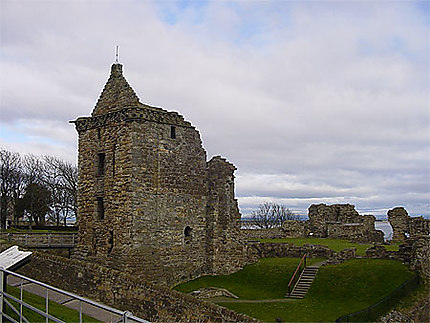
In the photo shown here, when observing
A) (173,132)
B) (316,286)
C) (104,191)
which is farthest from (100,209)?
(316,286)

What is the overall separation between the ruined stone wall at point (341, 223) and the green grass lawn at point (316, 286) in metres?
13.3

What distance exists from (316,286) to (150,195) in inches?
410

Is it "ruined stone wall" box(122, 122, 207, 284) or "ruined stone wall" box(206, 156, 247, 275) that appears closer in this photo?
"ruined stone wall" box(122, 122, 207, 284)

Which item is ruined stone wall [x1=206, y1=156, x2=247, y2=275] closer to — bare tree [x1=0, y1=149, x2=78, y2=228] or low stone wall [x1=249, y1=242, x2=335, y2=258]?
low stone wall [x1=249, y1=242, x2=335, y2=258]

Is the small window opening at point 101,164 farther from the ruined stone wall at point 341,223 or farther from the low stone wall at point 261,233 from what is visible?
the ruined stone wall at point 341,223

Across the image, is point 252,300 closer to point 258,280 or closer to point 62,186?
point 258,280

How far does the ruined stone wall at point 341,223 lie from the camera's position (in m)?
39.1

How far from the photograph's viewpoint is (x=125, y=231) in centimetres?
2480

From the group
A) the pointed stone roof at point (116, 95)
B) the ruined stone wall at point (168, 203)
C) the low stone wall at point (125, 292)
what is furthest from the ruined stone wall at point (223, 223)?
the low stone wall at point (125, 292)

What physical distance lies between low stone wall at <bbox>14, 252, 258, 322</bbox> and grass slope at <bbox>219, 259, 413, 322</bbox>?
306cm

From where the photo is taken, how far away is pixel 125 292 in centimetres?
2020

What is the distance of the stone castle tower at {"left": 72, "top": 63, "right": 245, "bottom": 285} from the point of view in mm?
25078

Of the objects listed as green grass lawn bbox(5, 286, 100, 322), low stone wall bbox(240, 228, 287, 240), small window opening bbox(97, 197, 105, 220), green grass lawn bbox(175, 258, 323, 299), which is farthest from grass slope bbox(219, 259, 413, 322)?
low stone wall bbox(240, 228, 287, 240)

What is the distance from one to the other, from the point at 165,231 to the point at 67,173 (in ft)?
122
